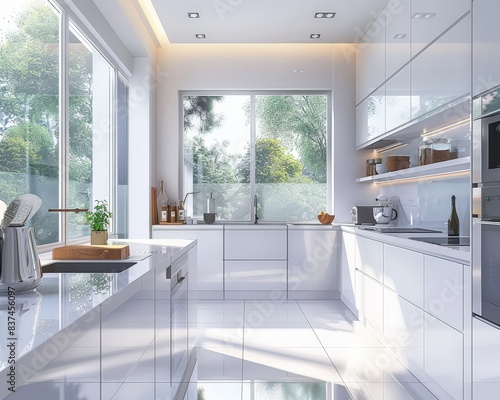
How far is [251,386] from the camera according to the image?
8.90 feet

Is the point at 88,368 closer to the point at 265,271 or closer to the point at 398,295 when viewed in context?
the point at 398,295

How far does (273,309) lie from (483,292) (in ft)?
9.25

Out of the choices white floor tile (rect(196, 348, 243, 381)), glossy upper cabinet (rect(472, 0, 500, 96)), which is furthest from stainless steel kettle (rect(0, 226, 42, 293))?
glossy upper cabinet (rect(472, 0, 500, 96))

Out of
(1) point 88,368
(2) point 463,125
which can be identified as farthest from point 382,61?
(1) point 88,368

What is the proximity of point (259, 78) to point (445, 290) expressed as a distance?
374 cm

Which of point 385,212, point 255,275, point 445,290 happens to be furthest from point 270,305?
point 445,290

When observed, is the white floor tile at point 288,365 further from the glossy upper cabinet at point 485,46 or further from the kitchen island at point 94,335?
the glossy upper cabinet at point 485,46

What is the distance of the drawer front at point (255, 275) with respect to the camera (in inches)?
201

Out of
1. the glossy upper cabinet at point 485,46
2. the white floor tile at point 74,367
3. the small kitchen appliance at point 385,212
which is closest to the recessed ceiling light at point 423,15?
the glossy upper cabinet at point 485,46

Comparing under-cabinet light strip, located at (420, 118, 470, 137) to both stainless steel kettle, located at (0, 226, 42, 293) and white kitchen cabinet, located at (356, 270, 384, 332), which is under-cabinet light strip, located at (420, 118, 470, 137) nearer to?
white kitchen cabinet, located at (356, 270, 384, 332)

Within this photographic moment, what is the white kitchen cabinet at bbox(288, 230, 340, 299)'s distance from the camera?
5.10 metres

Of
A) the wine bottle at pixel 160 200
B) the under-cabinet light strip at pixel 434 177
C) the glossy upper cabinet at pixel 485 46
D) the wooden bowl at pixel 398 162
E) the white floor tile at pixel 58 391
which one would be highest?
the glossy upper cabinet at pixel 485 46

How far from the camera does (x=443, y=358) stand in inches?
96.6

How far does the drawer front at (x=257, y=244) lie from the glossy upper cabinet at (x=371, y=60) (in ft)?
5.88
